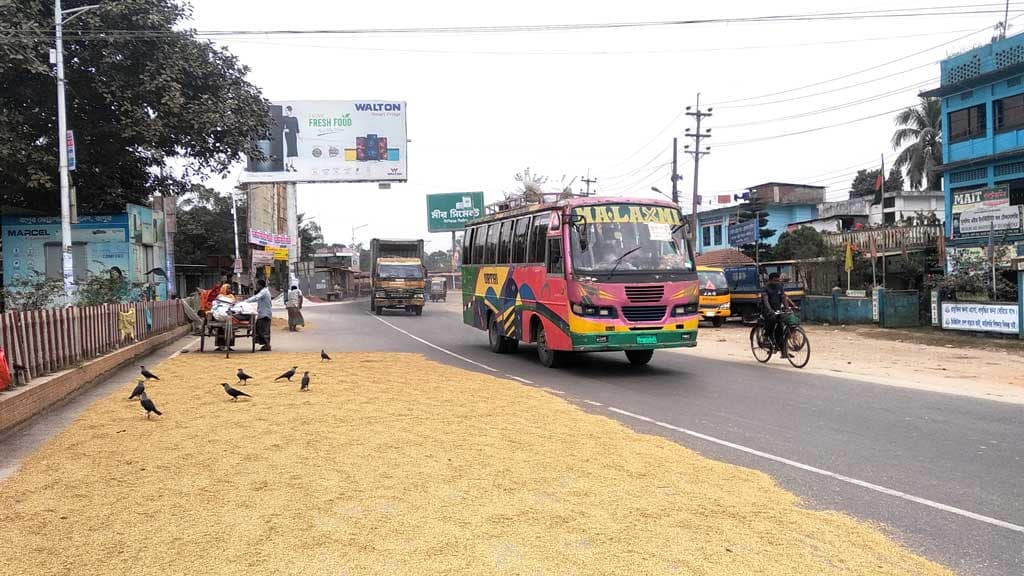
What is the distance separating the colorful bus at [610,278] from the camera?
1179 cm

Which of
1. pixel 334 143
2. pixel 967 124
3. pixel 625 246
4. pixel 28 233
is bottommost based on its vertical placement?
pixel 625 246

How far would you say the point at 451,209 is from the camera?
55.6 m

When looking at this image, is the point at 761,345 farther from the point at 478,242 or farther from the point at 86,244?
the point at 86,244

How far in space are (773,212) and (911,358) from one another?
124 feet

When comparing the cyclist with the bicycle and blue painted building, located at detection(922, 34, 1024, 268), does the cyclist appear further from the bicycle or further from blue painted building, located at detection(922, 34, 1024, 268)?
blue painted building, located at detection(922, 34, 1024, 268)

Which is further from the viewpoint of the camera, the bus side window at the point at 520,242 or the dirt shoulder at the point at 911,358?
the bus side window at the point at 520,242

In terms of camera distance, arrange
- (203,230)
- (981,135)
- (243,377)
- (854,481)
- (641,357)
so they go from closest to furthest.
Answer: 1. (854,481)
2. (243,377)
3. (641,357)
4. (981,135)
5. (203,230)

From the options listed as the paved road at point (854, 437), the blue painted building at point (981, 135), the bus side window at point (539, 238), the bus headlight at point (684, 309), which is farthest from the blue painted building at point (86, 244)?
the blue painted building at point (981, 135)

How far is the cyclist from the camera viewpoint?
13500 millimetres

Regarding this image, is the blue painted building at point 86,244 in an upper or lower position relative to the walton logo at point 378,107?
lower

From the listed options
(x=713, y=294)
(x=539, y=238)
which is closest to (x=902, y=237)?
(x=713, y=294)

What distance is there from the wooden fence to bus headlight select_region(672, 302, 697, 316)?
9.24m

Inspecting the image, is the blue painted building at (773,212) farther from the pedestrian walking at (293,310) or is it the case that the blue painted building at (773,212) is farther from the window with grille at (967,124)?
the pedestrian walking at (293,310)

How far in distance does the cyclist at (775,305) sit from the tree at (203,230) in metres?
45.1
